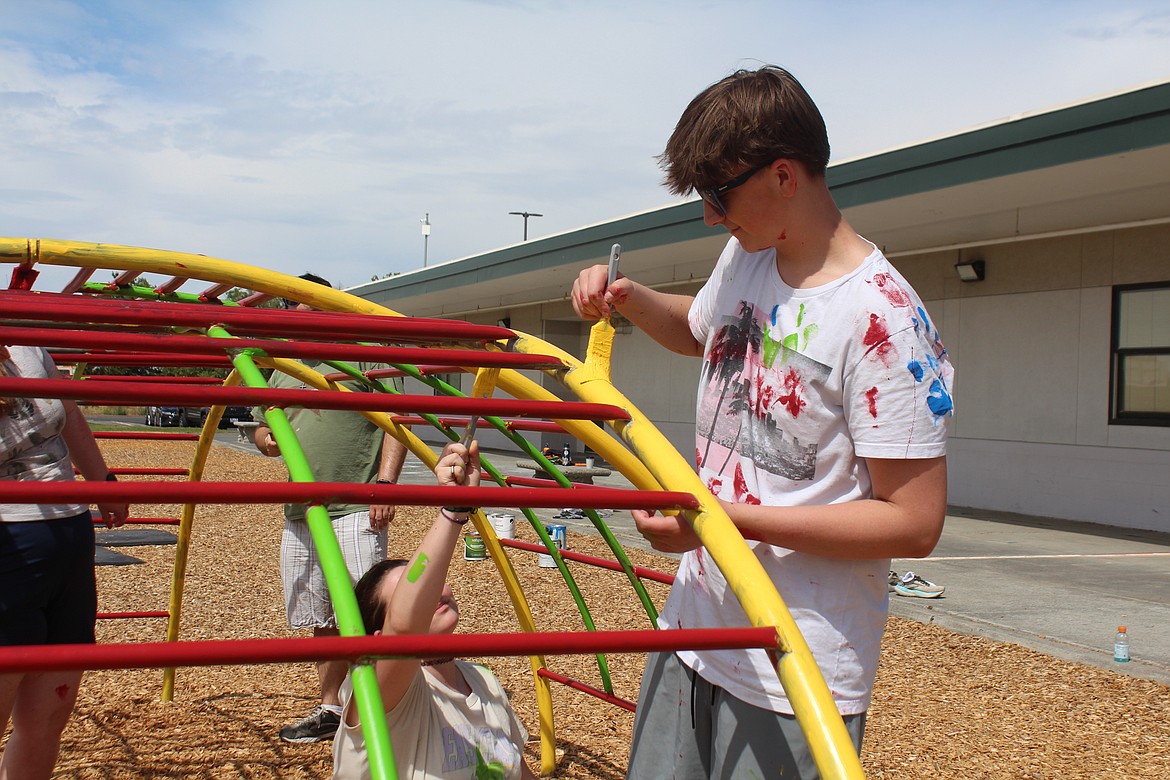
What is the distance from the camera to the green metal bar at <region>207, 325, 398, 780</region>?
1.12 m


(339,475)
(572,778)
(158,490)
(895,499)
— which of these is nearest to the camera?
(158,490)

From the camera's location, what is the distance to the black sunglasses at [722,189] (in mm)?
1459

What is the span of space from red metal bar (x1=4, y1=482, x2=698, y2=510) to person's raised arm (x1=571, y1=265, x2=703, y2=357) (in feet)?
1.73

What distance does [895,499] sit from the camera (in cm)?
138

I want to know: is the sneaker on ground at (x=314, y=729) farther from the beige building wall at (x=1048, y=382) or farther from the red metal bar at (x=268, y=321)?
the beige building wall at (x=1048, y=382)

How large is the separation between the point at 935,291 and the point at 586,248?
4.62 meters

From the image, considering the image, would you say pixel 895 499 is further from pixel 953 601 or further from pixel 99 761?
pixel 953 601

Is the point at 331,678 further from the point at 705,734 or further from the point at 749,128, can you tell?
the point at 749,128

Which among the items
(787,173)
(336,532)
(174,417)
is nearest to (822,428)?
(787,173)

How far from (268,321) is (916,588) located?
16.2 feet

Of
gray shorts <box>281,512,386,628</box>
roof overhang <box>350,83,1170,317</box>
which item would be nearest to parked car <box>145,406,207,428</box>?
A: roof overhang <box>350,83,1170,317</box>

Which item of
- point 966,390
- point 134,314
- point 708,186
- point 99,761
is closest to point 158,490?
point 134,314

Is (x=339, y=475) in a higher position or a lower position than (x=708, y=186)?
lower

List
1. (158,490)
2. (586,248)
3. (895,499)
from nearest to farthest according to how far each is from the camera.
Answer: (158,490) < (895,499) < (586,248)
